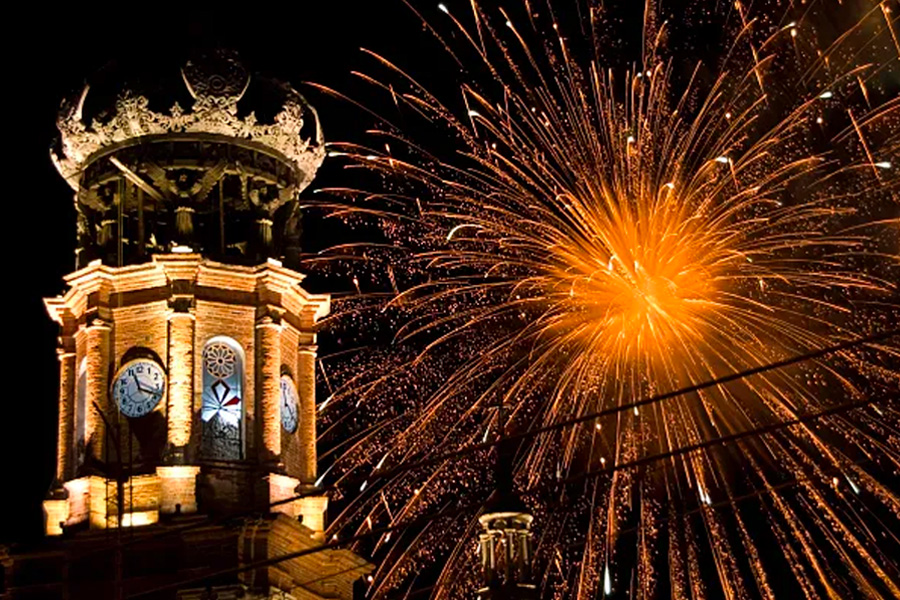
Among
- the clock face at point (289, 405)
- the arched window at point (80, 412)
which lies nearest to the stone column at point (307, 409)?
the clock face at point (289, 405)

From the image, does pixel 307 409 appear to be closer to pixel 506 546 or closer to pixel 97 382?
pixel 97 382

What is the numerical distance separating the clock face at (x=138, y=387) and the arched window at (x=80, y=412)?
1276 millimetres

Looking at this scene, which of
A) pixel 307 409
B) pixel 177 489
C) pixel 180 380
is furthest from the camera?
pixel 307 409

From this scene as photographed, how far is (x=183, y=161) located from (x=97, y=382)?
6658 mm

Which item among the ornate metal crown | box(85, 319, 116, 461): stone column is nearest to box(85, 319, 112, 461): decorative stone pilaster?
box(85, 319, 116, 461): stone column

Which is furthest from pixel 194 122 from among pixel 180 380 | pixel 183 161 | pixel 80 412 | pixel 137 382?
pixel 80 412

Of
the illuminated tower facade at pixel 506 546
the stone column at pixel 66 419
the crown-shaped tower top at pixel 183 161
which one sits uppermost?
the crown-shaped tower top at pixel 183 161

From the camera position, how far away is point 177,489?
59906mm

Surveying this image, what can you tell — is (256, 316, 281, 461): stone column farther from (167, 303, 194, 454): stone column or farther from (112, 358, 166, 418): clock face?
(112, 358, 166, 418): clock face

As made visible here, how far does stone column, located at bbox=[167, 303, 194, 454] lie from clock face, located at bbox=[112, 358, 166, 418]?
1.92 ft

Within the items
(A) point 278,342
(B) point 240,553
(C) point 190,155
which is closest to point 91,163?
(C) point 190,155

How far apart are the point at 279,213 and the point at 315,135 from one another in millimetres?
2622

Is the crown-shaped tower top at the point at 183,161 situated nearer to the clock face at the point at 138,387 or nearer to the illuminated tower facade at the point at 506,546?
the clock face at the point at 138,387

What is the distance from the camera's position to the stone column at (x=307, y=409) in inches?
2532
